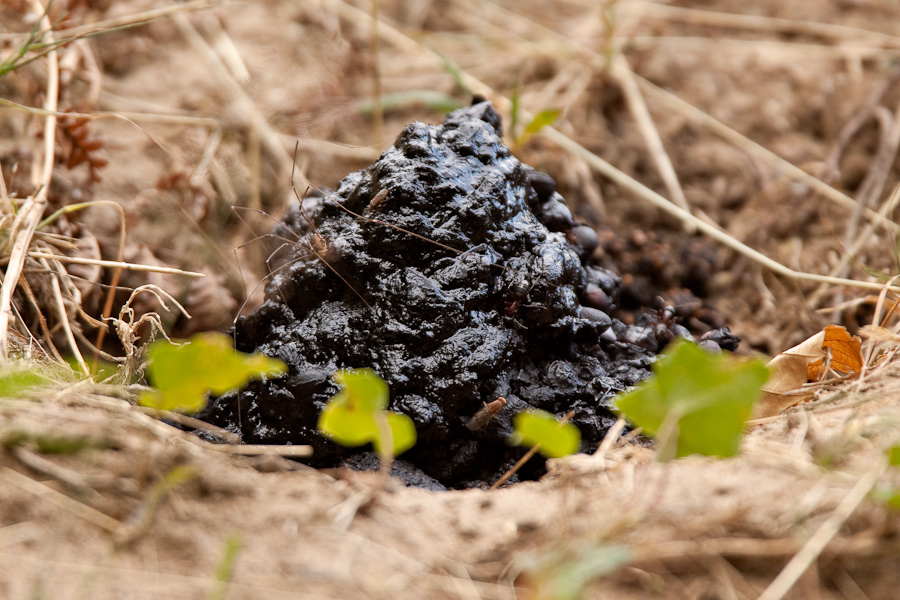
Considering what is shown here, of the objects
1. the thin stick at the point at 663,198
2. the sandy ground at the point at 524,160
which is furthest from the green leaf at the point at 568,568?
the thin stick at the point at 663,198

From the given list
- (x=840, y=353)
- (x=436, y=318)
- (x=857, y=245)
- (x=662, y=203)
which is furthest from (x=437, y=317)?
(x=857, y=245)

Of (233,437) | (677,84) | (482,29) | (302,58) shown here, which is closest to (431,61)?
(482,29)

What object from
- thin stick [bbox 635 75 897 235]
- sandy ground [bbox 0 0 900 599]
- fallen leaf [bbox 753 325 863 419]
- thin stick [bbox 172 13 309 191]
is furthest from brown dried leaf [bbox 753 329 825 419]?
thin stick [bbox 172 13 309 191]

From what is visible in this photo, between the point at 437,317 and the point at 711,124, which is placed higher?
the point at 711,124

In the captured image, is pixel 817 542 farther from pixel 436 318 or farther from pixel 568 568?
pixel 436 318

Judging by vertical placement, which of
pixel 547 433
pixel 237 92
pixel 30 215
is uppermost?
pixel 237 92

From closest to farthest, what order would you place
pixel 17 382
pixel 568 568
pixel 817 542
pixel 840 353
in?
pixel 568 568 → pixel 817 542 → pixel 17 382 → pixel 840 353

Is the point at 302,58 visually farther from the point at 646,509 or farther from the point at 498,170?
the point at 646,509

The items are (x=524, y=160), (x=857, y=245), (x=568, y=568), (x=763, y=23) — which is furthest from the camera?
(x=763, y=23)
